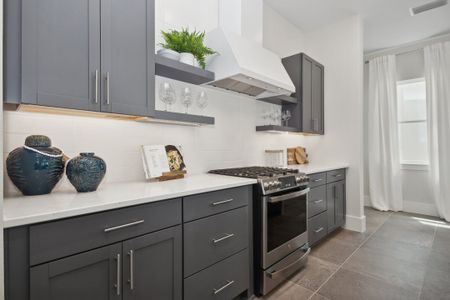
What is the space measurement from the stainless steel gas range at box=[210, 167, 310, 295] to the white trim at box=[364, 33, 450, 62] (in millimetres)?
3754

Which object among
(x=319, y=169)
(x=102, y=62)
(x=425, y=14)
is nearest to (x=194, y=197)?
(x=102, y=62)

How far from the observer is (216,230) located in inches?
61.0

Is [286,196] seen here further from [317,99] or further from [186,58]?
[317,99]

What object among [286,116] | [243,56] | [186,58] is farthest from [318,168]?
[186,58]

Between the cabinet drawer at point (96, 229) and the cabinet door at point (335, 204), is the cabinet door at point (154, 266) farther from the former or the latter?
the cabinet door at point (335, 204)

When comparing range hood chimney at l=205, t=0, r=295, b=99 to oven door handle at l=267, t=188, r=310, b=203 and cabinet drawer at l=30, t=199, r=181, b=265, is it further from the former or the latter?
cabinet drawer at l=30, t=199, r=181, b=265

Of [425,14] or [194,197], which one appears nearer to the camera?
[194,197]

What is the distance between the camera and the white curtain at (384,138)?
4141 millimetres

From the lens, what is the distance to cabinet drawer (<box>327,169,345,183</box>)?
9.66 feet

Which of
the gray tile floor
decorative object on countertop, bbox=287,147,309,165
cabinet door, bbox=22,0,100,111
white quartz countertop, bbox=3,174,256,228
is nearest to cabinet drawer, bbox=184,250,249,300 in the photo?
the gray tile floor

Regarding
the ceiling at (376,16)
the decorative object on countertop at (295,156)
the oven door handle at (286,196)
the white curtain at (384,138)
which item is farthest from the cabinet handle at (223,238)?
the white curtain at (384,138)

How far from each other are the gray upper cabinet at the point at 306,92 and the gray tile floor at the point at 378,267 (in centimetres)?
156

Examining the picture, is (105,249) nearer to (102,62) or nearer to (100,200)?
(100,200)

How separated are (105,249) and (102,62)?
1011mm
